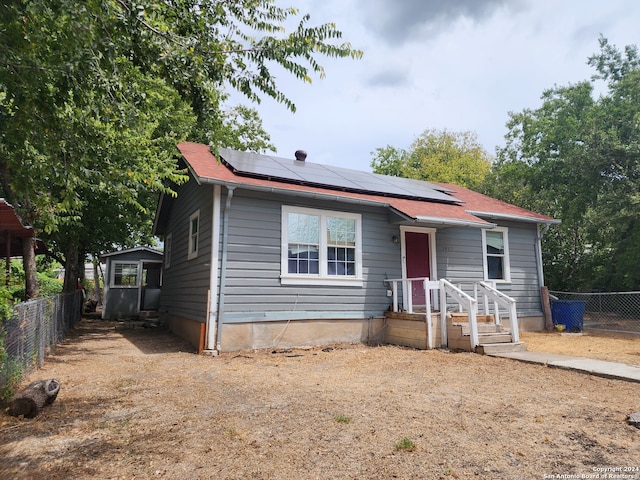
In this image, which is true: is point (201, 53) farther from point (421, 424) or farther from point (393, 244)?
point (393, 244)

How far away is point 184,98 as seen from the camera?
15.1 feet

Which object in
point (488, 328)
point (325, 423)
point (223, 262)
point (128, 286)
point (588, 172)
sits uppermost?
point (588, 172)

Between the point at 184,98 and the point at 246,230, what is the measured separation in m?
4.23

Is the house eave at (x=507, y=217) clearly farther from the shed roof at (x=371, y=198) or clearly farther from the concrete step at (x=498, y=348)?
the concrete step at (x=498, y=348)

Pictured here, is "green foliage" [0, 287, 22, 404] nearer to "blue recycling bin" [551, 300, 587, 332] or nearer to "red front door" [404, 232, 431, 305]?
"red front door" [404, 232, 431, 305]

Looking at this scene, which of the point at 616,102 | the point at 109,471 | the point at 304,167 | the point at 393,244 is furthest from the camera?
the point at 616,102

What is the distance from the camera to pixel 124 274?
17422 millimetres

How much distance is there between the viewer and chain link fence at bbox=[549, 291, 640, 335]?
40.2 ft

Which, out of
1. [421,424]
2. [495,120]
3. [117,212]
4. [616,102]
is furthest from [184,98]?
[495,120]

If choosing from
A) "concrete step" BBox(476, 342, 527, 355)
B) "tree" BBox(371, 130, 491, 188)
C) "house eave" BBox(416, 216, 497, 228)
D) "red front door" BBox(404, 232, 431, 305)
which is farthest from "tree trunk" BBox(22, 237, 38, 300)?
"tree" BBox(371, 130, 491, 188)

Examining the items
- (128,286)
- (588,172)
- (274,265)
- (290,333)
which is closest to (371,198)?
(274,265)

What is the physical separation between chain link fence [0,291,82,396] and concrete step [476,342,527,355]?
23.9 ft

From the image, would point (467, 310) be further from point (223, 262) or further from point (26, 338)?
point (26, 338)

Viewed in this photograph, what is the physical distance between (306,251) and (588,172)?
44.4 ft
